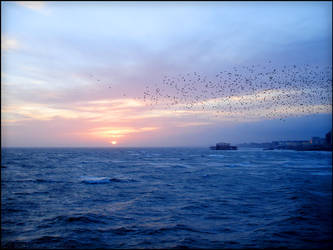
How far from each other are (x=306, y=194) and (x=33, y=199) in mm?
23001

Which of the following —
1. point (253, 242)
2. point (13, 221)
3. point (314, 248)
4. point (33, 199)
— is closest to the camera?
point (314, 248)

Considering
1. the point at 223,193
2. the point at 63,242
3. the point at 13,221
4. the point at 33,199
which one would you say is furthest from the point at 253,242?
the point at 33,199

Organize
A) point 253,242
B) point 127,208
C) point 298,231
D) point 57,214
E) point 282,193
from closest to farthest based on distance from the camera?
point 253,242 < point 298,231 < point 57,214 < point 127,208 < point 282,193

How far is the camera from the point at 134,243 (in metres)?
10.8

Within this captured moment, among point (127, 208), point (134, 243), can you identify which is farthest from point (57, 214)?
point (134, 243)

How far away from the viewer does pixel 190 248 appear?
33.7ft

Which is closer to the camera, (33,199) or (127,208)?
(127,208)

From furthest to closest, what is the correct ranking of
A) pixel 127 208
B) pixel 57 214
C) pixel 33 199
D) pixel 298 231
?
1. pixel 33 199
2. pixel 127 208
3. pixel 57 214
4. pixel 298 231

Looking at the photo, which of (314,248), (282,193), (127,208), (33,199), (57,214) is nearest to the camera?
(314,248)

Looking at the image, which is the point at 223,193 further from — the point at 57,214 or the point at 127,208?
the point at 57,214

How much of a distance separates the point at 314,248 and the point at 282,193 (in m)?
12.6

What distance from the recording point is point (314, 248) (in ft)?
32.2

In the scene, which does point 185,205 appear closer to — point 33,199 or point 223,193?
point 223,193

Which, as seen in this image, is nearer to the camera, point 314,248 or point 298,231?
point 314,248
